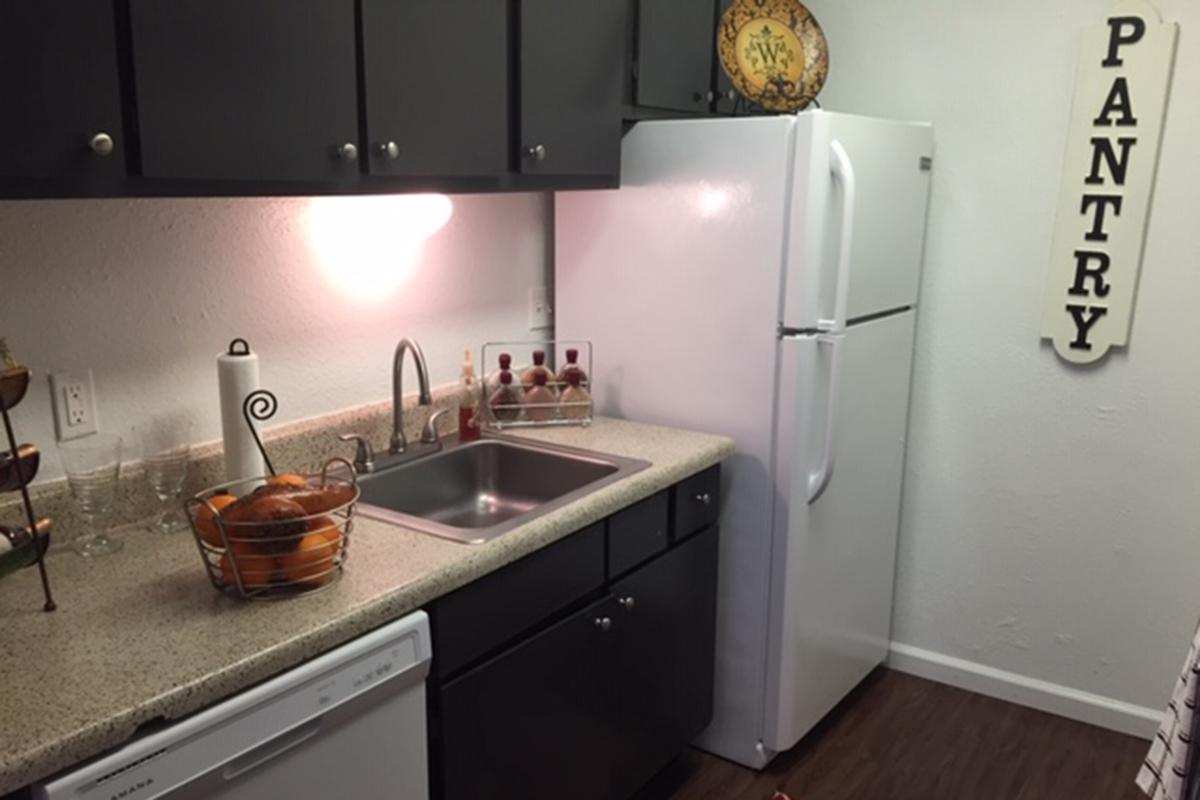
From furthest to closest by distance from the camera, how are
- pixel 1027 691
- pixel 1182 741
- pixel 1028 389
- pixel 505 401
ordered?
1. pixel 1027 691
2. pixel 1028 389
3. pixel 505 401
4. pixel 1182 741

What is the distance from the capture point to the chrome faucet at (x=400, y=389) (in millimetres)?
2104

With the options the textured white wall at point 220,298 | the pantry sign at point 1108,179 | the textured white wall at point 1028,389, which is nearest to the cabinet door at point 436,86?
the textured white wall at point 220,298

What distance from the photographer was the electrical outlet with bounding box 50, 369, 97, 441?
5.48 ft

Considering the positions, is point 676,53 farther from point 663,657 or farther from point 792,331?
point 663,657

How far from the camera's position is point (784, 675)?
2.46 metres

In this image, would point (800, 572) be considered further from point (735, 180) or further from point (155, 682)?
point (155, 682)

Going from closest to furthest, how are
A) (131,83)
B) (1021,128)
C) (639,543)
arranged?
(131,83) < (639,543) < (1021,128)

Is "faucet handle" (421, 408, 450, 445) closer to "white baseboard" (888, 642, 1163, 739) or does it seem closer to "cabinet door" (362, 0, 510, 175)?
"cabinet door" (362, 0, 510, 175)

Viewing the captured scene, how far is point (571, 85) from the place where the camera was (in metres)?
2.14

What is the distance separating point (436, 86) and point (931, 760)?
207cm

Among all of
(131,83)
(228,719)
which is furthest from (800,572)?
(131,83)

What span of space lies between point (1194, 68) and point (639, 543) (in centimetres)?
177

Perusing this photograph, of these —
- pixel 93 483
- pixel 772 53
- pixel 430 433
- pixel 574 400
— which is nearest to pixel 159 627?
pixel 93 483

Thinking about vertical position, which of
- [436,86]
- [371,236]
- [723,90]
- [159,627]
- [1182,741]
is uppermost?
[723,90]
